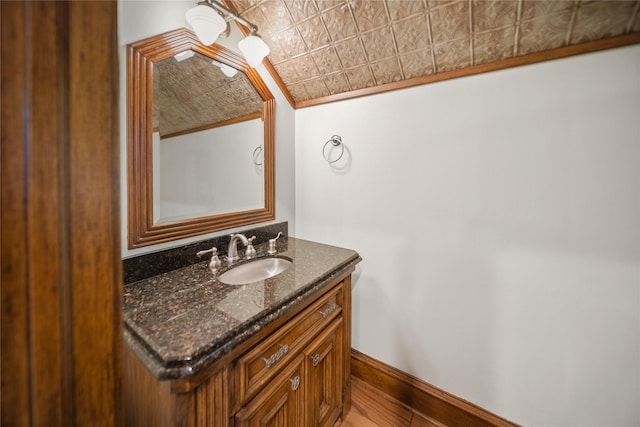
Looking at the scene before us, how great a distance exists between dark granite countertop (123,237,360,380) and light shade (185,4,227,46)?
3.41ft

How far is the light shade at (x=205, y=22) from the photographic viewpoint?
1016 mm

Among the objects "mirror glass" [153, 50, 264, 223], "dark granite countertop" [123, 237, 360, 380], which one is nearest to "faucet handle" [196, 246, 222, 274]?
"dark granite countertop" [123, 237, 360, 380]

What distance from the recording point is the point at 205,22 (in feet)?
3.41

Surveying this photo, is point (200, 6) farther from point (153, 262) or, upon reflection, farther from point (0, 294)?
point (0, 294)

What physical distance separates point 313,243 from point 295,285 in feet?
2.20

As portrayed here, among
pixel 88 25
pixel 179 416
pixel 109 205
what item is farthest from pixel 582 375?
pixel 88 25

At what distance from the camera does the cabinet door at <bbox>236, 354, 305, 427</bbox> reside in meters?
0.74

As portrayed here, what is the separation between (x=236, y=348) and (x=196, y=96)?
1160 millimetres

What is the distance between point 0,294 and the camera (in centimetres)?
25

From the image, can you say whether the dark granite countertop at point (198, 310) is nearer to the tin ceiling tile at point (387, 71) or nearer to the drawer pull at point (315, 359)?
the drawer pull at point (315, 359)

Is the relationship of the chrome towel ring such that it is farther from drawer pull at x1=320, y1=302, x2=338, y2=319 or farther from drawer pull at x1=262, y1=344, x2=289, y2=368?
drawer pull at x1=262, y1=344, x2=289, y2=368

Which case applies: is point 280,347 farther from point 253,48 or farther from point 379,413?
point 253,48

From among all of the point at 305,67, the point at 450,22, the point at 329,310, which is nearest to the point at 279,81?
the point at 305,67

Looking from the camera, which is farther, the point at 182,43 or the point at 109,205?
the point at 182,43
